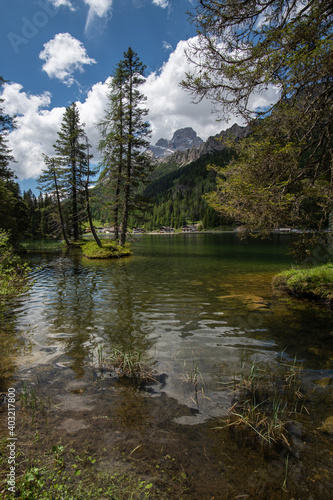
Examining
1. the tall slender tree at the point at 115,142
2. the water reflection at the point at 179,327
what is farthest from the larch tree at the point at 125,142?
the water reflection at the point at 179,327

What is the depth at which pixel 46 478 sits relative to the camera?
8.43 ft

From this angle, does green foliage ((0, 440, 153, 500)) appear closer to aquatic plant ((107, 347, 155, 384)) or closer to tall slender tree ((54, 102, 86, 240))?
aquatic plant ((107, 347, 155, 384))

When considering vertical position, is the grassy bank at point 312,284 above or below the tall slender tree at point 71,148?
below

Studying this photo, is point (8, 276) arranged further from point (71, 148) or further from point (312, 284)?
point (71, 148)

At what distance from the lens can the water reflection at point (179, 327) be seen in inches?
212

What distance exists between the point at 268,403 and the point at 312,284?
802 cm

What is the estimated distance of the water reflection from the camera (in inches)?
212

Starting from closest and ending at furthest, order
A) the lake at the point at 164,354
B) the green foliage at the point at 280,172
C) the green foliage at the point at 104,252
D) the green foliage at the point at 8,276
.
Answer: the lake at the point at 164,354
the green foliage at the point at 8,276
the green foliage at the point at 280,172
the green foliage at the point at 104,252

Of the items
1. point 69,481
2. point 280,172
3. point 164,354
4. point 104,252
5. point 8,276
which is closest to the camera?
point 69,481

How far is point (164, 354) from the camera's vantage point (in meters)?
5.89

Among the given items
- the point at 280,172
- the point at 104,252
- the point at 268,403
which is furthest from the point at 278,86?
the point at 104,252

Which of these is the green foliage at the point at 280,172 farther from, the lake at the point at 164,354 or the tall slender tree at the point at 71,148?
the tall slender tree at the point at 71,148

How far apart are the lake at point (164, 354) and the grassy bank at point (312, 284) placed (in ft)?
1.95

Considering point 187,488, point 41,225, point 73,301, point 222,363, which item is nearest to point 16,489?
point 187,488
